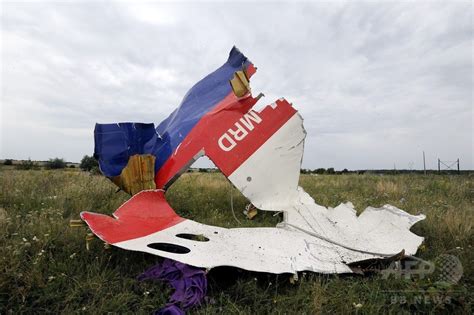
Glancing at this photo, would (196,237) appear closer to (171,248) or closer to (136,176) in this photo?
(171,248)

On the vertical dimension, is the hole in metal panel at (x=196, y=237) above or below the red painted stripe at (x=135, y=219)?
below

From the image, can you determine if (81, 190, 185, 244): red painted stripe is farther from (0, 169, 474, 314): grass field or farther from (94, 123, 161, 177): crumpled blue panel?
(94, 123, 161, 177): crumpled blue panel

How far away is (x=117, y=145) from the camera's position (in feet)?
12.4

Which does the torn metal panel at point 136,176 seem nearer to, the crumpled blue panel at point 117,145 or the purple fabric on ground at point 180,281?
the crumpled blue panel at point 117,145

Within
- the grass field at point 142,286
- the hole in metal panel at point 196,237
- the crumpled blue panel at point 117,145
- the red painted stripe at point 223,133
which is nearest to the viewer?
the grass field at point 142,286

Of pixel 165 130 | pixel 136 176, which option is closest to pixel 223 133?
pixel 165 130

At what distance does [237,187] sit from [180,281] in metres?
1.77

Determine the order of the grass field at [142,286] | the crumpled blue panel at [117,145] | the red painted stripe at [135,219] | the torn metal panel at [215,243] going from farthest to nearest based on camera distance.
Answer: the crumpled blue panel at [117,145]
the red painted stripe at [135,219]
the torn metal panel at [215,243]
the grass field at [142,286]

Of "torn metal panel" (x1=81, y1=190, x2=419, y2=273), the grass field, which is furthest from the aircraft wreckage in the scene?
the grass field

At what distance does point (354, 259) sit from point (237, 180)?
63.8 inches

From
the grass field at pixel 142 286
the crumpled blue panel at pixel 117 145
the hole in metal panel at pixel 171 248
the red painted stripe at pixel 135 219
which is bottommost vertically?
the grass field at pixel 142 286

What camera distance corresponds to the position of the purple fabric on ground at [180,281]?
6.65ft

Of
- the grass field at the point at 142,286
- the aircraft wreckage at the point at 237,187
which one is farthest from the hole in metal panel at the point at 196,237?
the grass field at the point at 142,286

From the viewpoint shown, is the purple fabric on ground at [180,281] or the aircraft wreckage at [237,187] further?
the aircraft wreckage at [237,187]
